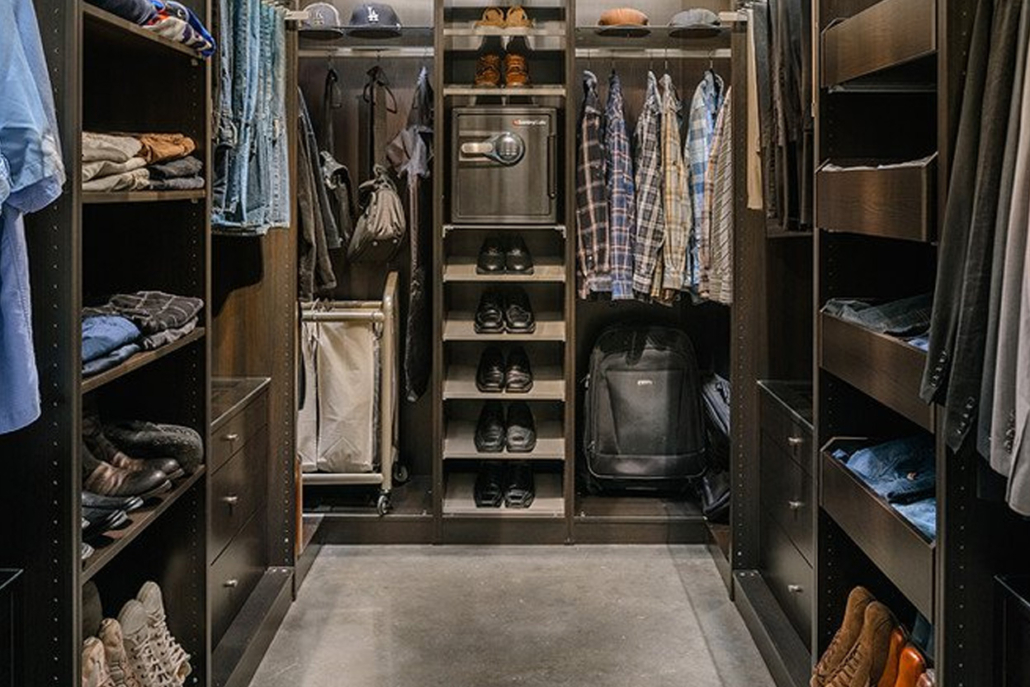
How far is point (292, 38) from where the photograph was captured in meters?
3.94

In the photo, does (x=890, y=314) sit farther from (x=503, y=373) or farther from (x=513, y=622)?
(x=503, y=373)

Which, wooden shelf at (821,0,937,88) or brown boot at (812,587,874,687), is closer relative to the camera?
wooden shelf at (821,0,937,88)

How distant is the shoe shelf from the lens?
4680 millimetres

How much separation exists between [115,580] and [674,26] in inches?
119

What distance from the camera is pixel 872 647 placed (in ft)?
8.23

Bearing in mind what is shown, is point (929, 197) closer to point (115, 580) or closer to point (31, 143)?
point (31, 143)

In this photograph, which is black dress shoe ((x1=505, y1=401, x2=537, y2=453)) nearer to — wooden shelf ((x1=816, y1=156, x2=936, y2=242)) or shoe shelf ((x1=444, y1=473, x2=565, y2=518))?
shoe shelf ((x1=444, y1=473, x2=565, y2=518))

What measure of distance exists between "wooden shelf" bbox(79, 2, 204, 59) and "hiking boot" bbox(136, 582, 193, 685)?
1206 mm

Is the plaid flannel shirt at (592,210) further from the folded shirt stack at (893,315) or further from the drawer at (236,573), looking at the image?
the folded shirt stack at (893,315)

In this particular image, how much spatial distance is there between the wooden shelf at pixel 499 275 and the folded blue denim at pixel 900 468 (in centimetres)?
214

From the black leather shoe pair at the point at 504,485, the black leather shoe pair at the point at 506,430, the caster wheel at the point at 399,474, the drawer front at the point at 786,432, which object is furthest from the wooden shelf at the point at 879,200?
the caster wheel at the point at 399,474

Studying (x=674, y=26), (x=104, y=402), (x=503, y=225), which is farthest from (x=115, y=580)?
(x=674, y=26)

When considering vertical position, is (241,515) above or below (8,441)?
below

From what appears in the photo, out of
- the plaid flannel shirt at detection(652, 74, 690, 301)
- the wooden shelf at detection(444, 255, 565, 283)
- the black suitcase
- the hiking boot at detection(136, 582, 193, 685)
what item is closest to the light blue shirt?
the hiking boot at detection(136, 582, 193, 685)
